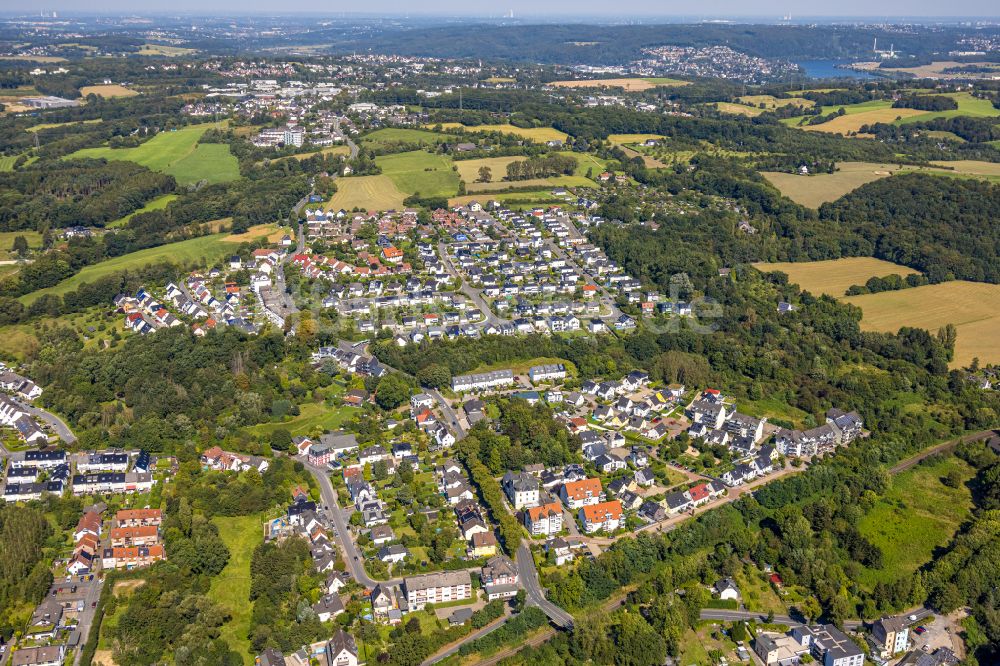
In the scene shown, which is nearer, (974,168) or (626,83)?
(974,168)

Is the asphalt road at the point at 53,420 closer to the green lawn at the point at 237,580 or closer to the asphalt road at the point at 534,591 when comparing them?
the green lawn at the point at 237,580

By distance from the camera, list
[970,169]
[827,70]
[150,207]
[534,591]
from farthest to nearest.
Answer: [827,70] < [970,169] < [150,207] < [534,591]

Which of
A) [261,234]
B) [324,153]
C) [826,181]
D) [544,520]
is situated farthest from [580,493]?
[324,153]

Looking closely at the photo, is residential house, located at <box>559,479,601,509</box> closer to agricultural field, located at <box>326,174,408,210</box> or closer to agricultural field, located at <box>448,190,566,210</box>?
agricultural field, located at <box>448,190,566,210</box>

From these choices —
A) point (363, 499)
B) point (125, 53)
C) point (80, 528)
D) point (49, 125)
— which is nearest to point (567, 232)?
point (363, 499)

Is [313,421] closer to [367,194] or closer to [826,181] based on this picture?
[367,194]

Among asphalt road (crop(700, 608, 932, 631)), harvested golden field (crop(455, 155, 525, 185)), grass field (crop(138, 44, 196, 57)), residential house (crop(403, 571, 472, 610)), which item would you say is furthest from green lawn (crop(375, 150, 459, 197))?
grass field (crop(138, 44, 196, 57))

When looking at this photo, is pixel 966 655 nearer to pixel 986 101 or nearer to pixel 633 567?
pixel 633 567

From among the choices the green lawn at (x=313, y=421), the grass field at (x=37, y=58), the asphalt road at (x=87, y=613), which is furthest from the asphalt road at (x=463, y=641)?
the grass field at (x=37, y=58)
